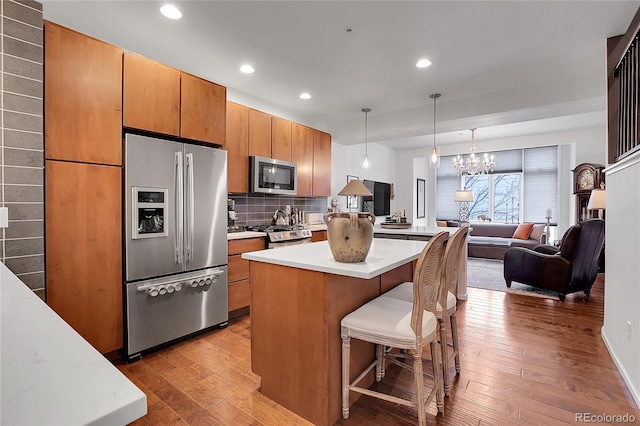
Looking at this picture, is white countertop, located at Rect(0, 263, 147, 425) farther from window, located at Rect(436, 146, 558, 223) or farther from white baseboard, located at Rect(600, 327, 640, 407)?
window, located at Rect(436, 146, 558, 223)

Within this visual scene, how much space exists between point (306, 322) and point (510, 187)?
314 inches

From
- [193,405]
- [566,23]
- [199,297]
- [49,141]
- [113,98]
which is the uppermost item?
[566,23]

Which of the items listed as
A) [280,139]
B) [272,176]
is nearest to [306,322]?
[272,176]

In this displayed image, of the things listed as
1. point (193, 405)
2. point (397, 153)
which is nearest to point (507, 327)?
point (193, 405)

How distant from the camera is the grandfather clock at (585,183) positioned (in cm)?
567

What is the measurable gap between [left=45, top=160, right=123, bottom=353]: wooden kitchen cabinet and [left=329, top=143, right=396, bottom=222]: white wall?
4.06 m

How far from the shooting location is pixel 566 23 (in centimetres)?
253


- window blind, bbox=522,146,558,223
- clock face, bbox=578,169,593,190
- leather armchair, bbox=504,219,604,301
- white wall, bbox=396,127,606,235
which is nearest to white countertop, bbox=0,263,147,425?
leather armchair, bbox=504,219,604,301

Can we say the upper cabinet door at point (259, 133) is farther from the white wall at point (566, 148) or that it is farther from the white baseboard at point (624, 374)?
the white wall at point (566, 148)

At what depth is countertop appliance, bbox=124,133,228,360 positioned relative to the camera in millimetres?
2436

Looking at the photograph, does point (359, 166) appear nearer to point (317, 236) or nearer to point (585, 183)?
point (317, 236)

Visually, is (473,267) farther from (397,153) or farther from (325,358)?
(325,358)

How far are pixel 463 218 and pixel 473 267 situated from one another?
103 inches

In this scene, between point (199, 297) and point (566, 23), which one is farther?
point (199, 297)
